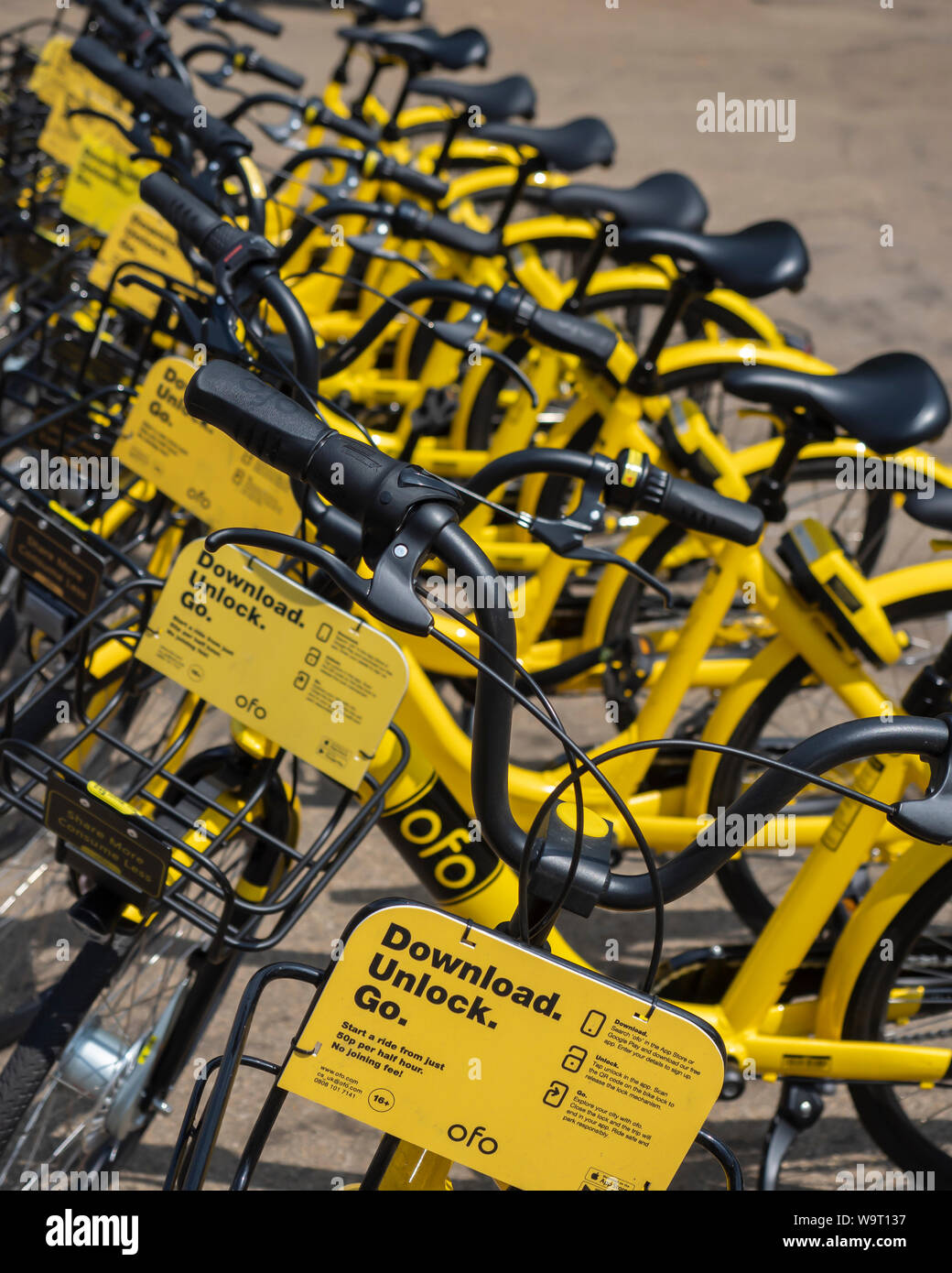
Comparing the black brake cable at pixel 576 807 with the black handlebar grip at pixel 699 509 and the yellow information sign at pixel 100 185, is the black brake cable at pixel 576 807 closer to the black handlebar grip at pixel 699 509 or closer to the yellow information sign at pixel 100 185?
the black handlebar grip at pixel 699 509

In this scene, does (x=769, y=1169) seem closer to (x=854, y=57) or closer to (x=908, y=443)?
(x=908, y=443)

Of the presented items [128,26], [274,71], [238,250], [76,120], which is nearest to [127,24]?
[128,26]

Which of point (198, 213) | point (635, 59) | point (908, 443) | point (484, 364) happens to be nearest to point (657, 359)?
point (908, 443)

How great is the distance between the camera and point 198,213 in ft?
5.42

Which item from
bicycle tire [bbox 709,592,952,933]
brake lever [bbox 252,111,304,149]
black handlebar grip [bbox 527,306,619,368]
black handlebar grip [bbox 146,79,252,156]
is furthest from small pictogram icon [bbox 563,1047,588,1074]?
brake lever [bbox 252,111,304,149]

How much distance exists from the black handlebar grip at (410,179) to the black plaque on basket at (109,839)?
1920mm

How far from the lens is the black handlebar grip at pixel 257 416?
105cm

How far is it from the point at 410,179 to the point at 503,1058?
223cm

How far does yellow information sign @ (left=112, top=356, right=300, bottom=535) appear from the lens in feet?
4.92

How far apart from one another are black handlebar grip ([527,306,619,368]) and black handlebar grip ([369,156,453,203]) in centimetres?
83

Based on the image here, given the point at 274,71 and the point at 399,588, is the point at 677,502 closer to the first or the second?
the point at 399,588

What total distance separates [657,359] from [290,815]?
1.38m

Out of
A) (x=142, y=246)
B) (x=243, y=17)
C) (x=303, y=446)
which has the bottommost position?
(x=303, y=446)

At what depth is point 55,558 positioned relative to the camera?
1.66 meters
